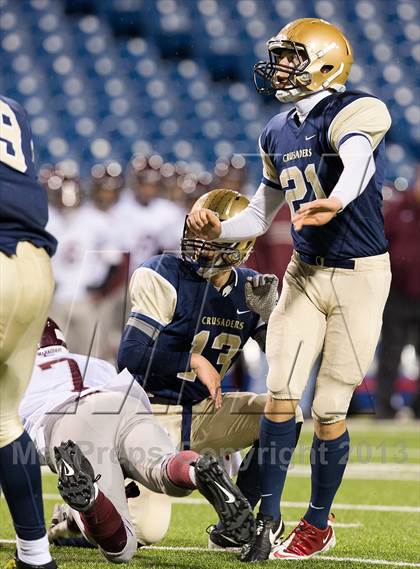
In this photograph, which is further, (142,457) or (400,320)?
Answer: (400,320)

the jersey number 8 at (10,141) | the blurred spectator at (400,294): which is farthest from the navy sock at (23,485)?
the blurred spectator at (400,294)

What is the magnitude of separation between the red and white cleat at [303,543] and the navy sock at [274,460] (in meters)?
0.08

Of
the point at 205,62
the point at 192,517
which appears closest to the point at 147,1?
the point at 205,62

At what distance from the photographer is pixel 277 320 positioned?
3004 mm

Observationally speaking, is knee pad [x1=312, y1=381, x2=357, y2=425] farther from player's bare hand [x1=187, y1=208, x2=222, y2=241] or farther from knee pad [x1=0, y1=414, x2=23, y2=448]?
knee pad [x1=0, y1=414, x2=23, y2=448]

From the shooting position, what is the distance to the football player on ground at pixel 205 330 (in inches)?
129

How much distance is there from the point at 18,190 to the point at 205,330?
115 cm

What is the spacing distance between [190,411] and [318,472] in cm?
59

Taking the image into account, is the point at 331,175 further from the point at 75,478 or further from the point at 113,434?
the point at 75,478

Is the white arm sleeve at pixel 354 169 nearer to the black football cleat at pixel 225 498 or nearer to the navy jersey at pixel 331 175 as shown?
the navy jersey at pixel 331 175

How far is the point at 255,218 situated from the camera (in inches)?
126

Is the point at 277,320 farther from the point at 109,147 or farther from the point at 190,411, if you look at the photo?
the point at 109,147

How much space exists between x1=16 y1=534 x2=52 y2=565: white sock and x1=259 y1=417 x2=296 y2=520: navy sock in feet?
2.44

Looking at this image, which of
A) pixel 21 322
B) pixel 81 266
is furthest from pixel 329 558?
pixel 81 266
